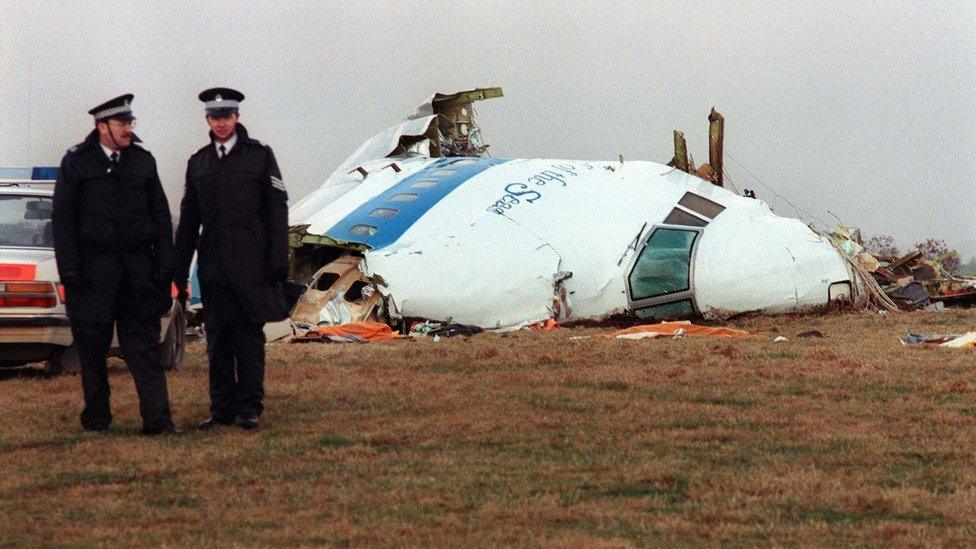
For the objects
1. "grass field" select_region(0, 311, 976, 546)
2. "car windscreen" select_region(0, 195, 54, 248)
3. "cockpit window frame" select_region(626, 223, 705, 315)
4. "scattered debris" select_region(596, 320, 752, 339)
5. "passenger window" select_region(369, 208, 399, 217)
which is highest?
"passenger window" select_region(369, 208, 399, 217)

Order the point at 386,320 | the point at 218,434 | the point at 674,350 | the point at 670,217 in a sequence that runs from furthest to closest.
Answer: the point at 670,217, the point at 386,320, the point at 674,350, the point at 218,434

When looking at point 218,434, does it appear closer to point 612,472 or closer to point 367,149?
point 612,472

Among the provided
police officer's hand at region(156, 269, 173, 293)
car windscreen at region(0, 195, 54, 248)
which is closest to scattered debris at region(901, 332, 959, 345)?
car windscreen at region(0, 195, 54, 248)

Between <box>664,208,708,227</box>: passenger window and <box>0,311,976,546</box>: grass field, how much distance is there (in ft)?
32.0

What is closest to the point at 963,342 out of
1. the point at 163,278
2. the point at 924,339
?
the point at 924,339

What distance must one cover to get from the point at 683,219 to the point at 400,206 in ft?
A: 14.4

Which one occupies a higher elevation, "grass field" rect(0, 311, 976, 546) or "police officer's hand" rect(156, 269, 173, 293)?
"police officer's hand" rect(156, 269, 173, 293)

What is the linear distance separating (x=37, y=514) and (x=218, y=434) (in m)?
2.64

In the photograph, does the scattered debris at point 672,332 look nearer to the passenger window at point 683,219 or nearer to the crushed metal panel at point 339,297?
the passenger window at point 683,219

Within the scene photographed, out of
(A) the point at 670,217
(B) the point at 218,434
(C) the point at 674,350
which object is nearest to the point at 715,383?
(C) the point at 674,350

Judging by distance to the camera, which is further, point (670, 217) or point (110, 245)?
point (670, 217)

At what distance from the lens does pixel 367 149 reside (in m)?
29.5

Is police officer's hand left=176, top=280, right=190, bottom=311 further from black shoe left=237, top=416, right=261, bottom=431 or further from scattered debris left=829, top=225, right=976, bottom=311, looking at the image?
scattered debris left=829, top=225, right=976, bottom=311

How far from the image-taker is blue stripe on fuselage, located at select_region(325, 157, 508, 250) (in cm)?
2256
